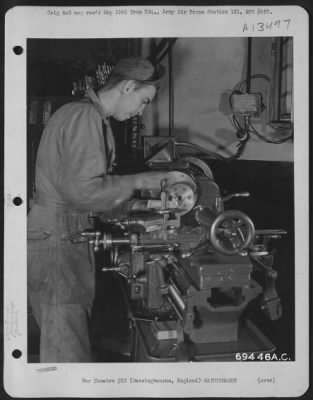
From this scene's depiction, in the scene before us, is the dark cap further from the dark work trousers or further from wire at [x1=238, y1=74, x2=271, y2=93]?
the dark work trousers

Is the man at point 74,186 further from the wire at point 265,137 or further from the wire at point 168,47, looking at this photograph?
the wire at point 265,137

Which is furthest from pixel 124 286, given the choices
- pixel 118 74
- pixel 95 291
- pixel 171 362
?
pixel 118 74

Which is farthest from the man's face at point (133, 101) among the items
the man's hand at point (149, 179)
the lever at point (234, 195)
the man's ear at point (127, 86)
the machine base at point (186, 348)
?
the machine base at point (186, 348)

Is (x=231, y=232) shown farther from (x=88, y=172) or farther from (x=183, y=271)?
(x=88, y=172)

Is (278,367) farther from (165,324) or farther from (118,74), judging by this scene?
(118,74)

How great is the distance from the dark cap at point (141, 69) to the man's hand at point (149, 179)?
166 mm

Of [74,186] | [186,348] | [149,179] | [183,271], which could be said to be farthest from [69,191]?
[186,348]

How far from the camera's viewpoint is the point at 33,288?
2.61 ft

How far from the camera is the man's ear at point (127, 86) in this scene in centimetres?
78

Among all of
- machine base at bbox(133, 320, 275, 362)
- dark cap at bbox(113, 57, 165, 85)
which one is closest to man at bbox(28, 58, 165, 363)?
dark cap at bbox(113, 57, 165, 85)

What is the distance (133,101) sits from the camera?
0.78 metres

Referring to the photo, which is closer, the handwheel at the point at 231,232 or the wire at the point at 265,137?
the handwheel at the point at 231,232

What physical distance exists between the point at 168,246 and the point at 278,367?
306 millimetres

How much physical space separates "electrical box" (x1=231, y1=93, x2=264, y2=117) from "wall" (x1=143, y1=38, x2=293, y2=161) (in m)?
0.01
